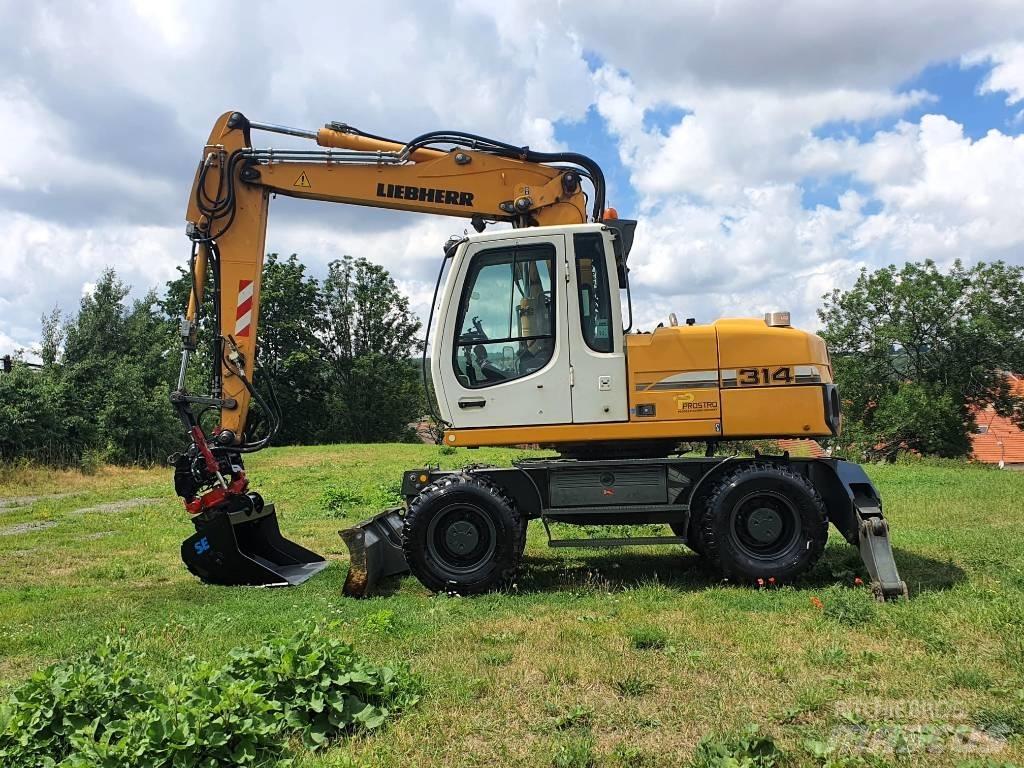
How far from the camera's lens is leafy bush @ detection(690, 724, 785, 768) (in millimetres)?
3369

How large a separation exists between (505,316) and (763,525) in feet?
9.63

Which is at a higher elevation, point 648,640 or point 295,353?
point 295,353

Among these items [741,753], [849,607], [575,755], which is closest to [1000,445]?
[849,607]

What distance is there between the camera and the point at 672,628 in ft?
18.1

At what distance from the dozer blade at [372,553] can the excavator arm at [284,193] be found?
1.15 metres

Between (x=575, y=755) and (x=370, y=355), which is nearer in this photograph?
(x=575, y=755)

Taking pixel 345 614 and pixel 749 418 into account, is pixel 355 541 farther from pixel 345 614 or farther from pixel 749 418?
pixel 749 418

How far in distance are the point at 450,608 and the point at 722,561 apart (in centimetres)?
241

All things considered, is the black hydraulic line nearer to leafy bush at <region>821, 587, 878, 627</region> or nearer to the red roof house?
leafy bush at <region>821, 587, 878, 627</region>

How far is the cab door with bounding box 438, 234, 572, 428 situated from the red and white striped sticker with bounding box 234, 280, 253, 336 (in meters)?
2.22

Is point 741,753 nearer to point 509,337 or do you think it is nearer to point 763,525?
point 763,525

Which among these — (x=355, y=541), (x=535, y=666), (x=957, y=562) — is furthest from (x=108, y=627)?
(x=957, y=562)

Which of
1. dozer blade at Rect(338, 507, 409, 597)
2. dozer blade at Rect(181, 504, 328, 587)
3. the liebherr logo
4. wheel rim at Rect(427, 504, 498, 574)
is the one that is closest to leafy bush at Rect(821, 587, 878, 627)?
wheel rim at Rect(427, 504, 498, 574)

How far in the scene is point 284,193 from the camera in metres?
8.21
